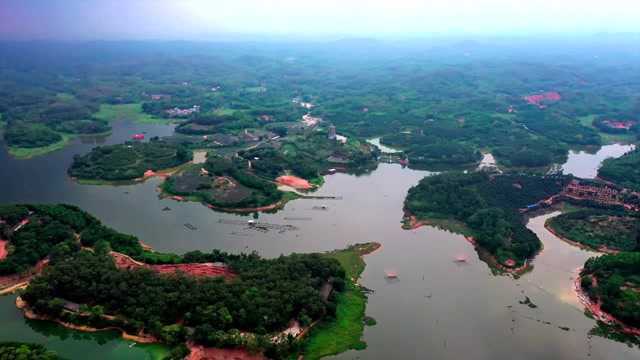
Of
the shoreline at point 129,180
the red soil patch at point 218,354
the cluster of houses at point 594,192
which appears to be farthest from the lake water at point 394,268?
the cluster of houses at point 594,192

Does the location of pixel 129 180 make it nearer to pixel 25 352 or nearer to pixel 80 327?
pixel 80 327

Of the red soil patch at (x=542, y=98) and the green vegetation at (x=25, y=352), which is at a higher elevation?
the green vegetation at (x=25, y=352)

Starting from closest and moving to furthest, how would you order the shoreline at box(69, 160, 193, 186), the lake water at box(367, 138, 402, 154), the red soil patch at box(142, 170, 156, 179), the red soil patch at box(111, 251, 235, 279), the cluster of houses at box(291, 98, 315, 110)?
the red soil patch at box(111, 251, 235, 279) < the shoreline at box(69, 160, 193, 186) < the red soil patch at box(142, 170, 156, 179) < the lake water at box(367, 138, 402, 154) < the cluster of houses at box(291, 98, 315, 110)

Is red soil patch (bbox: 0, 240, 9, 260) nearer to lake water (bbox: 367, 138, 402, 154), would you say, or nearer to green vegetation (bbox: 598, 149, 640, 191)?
lake water (bbox: 367, 138, 402, 154)

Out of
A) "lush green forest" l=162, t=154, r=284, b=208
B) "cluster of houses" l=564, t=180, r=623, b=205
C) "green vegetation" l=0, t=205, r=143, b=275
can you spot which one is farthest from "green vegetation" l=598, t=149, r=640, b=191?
"green vegetation" l=0, t=205, r=143, b=275

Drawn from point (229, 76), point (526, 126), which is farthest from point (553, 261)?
point (229, 76)

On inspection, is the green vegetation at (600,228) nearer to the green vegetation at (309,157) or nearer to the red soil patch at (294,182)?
the red soil patch at (294,182)
